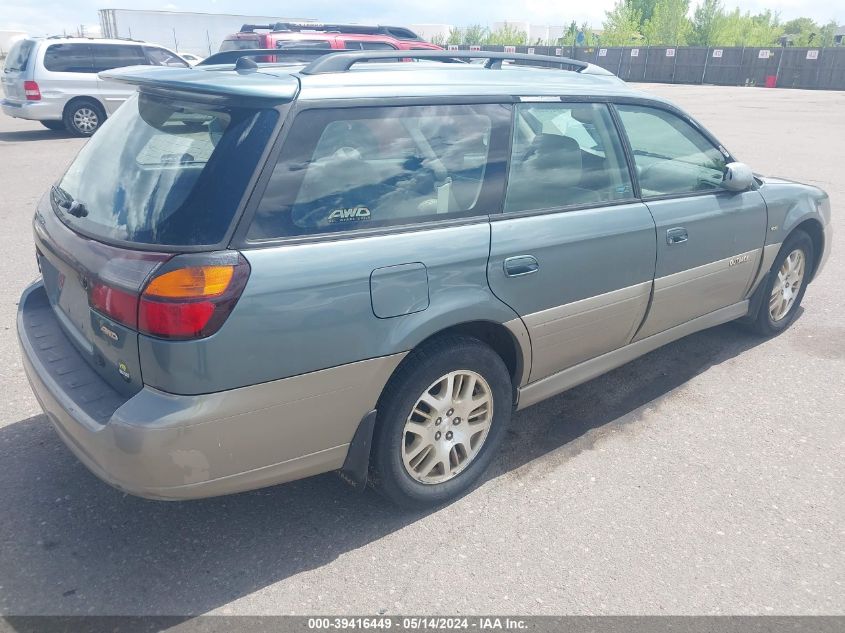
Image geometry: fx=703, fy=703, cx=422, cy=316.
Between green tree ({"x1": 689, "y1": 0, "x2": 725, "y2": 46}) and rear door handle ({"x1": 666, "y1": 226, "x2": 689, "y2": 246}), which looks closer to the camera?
rear door handle ({"x1": 666, "y1": 226, "x2": 689, "y2": 246})

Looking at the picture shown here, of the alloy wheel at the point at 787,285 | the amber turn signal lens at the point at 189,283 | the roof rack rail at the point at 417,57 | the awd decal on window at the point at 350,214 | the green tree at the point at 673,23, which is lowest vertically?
the alloy wheel at the point at 787,285

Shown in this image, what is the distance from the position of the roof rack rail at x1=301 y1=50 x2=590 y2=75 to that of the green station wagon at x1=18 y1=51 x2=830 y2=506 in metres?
0.02

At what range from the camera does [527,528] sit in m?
2.94

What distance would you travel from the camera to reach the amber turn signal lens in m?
2.21

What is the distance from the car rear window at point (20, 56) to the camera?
1333 cm

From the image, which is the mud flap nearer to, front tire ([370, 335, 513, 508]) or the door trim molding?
front tire ([370, 335, 513, 508])

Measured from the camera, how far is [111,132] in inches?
117

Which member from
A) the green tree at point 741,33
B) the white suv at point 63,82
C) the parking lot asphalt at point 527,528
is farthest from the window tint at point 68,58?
the green tree at point 741,33

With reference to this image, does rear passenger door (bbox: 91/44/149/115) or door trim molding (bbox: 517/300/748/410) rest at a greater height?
rear passenger door (bbox: 91/44/149/115)

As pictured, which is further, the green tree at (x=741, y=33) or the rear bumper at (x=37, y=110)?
the green tree at (x=741, y=33)

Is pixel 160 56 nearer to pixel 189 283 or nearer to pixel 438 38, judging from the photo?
pixel 189 283

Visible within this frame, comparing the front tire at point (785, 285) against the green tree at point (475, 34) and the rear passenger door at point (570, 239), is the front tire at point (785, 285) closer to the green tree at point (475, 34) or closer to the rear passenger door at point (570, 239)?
the rear passenger door at point (570, 239)

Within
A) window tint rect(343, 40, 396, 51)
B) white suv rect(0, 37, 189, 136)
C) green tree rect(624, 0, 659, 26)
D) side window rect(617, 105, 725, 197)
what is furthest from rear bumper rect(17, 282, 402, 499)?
green tree rect(624, 0, 659, 26)

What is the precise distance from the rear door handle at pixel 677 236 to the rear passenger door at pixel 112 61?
41.7 feet
